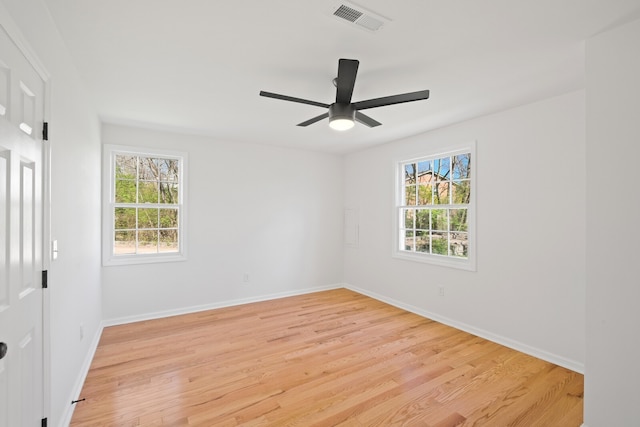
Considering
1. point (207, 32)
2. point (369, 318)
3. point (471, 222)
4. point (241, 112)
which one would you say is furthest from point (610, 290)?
point (241, 112)

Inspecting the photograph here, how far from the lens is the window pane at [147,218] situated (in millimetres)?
4031

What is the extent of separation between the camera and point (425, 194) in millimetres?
4273

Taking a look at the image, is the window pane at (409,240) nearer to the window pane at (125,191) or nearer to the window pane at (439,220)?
the window pane at (439,220)

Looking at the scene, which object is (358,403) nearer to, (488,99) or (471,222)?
(471,222)

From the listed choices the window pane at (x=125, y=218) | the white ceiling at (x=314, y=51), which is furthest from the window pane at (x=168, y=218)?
the white ceiling at (x=314, y=51)

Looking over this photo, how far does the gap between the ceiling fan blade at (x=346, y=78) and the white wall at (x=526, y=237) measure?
6.59 feet

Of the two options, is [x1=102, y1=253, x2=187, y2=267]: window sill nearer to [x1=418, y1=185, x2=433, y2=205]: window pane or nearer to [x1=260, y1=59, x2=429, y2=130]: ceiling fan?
[x1=260, y1=59, x2=429, y2=130]: ceiling fan

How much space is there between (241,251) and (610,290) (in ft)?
13.5

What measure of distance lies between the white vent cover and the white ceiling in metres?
0.03

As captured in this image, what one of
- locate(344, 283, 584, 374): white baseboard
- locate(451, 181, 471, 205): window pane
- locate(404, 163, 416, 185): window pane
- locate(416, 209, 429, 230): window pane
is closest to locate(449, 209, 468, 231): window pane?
locate(451, 181, 471, 205): window pane

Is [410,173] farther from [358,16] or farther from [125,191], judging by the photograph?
[125,191]

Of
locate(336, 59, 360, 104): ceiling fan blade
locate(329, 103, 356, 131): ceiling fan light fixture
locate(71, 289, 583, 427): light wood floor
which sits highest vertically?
locate(336, 59, 360, 104): ceiling fan blade

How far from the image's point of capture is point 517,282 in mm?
3145

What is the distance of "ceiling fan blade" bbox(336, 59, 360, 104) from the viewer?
187cm
